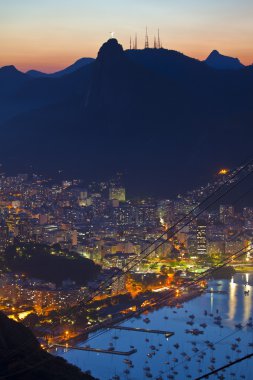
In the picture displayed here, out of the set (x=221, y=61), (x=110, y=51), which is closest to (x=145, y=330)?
(x=110, y=51)

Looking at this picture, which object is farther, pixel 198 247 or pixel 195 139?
pixel 195 139

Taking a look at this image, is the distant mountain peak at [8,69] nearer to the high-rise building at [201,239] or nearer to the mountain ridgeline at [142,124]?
the mountain ridgeline at [142,124]

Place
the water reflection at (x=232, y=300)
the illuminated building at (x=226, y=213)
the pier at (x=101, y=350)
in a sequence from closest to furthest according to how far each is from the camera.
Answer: the pier at (x=101, y=350)
the water reflection at (x=232, y=300)
the illuminated building at (x=226, y=213)

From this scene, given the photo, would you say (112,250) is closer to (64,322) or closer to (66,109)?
(64,322)

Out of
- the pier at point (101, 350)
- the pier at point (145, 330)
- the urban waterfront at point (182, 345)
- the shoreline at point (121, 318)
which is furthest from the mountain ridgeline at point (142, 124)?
Result: the pier at point (101, 350)

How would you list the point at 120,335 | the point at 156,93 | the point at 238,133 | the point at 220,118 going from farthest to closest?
the point at 156,93
the point at 220,118
the point at 238,133
the point at 120,335

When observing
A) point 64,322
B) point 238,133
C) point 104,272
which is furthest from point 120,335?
point 238,133
